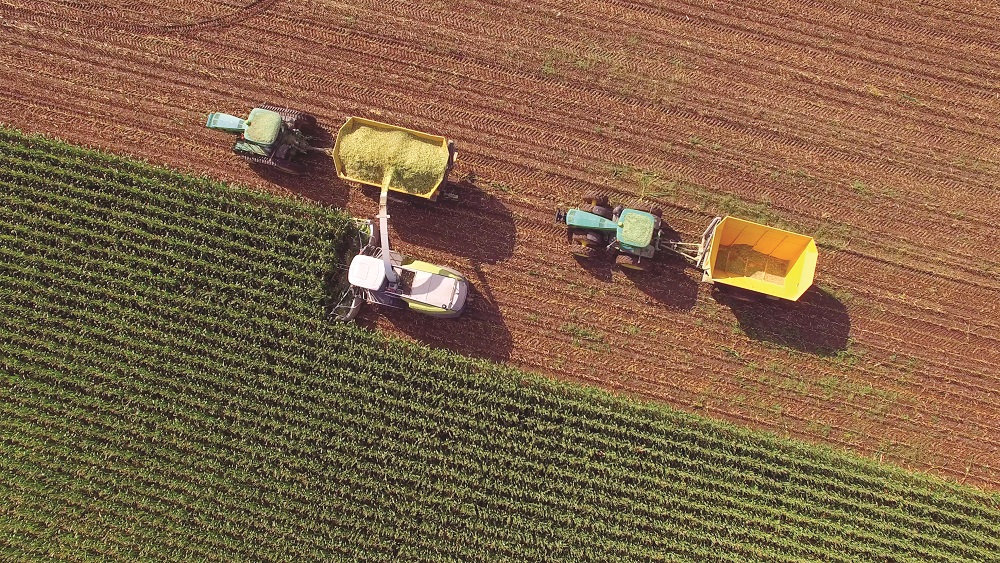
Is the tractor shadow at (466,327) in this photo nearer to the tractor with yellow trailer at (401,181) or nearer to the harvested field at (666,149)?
the harvested field at (666,149)

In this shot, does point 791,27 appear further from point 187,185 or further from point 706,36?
point 187,185

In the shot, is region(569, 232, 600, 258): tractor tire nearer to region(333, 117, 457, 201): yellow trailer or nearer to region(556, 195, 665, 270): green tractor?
region(556, 195, 665, 270): green tractor

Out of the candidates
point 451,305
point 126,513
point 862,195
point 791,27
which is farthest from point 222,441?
point 791,27

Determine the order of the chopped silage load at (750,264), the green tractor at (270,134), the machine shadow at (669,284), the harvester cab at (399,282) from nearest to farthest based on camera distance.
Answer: the harvester cab at (399,282), the green tractor at (270,134), the chopped silage load at (750,264), the machine shadow at (669,284)

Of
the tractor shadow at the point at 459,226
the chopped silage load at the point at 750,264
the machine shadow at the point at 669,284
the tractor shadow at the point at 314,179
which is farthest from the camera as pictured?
the tractor shadow at the point at 314,179

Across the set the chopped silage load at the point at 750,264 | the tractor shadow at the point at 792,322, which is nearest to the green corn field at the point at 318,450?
the tractor shadow at the point at 792,322

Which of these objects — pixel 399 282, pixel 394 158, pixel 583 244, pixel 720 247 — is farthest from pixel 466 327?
pixel 720 247
